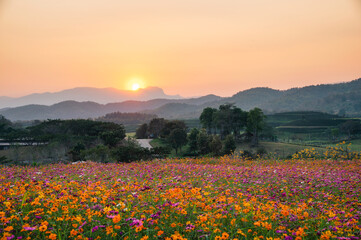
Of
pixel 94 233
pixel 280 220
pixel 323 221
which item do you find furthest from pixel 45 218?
pixel 323 221

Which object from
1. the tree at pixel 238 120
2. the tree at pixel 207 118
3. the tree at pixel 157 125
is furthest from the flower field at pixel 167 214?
the tree at pixel 157 125

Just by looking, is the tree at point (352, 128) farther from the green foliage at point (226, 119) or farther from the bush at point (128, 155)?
the bush at point (128, 155)

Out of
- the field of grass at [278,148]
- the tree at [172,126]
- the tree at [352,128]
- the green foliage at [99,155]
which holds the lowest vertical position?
the field of grass at [278,148]

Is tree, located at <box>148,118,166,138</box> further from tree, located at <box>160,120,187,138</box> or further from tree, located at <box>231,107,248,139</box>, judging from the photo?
tree, located at <box>231,107,248,139</box>

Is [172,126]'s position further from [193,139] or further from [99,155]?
[99,155]

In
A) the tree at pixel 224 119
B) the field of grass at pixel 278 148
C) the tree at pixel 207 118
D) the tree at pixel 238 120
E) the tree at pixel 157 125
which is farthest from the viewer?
the tree at pixel 157 125

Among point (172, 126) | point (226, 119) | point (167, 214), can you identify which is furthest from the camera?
point (226, 119)

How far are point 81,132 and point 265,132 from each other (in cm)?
6096

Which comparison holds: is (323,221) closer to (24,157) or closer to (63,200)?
(63,200)

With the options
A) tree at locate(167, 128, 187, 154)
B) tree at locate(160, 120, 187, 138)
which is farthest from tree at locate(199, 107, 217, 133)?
tree at locate(167, 128, 187, 154)

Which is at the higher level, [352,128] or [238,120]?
[238,120]

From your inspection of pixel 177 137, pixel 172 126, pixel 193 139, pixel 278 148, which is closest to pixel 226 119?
pixel 172 126

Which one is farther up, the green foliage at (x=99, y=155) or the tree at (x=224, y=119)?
the tree at (x=224, y=119)

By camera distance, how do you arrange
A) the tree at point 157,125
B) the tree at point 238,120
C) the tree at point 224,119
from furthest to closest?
the tree at point 157,125, the tree at point 238,120, the tree at point 224,119
